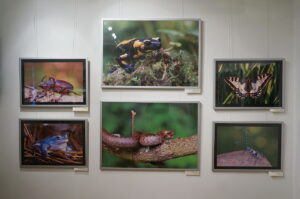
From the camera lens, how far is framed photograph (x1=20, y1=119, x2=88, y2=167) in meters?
1.98

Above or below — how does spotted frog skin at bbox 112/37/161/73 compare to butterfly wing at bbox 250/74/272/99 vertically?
above

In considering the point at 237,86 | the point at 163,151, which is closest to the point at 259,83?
the point at 237,86

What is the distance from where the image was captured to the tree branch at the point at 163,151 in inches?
77.2

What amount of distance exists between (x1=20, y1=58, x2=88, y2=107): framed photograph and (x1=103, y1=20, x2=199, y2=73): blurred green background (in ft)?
1.31

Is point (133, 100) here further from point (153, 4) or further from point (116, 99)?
point (153, 4)

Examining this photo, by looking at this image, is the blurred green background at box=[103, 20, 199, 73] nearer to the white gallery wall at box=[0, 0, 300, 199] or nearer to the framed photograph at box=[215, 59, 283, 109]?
the white gallery wall at box=[0, 0, 300, 199]

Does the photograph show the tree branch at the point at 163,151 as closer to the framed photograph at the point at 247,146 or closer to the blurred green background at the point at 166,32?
the framed photograph at the point at 247,146

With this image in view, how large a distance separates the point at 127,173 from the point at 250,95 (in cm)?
137

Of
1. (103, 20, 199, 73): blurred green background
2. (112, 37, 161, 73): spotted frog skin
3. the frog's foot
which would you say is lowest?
the frog's foot

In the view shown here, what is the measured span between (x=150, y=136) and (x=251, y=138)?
945 millimetres

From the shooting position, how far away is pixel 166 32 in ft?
6.33

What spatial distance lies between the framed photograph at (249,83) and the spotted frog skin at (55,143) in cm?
→ 147

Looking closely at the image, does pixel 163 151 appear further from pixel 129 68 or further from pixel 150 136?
pixel 129 68

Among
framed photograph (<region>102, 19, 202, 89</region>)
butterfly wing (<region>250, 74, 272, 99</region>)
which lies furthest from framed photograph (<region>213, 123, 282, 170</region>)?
framed photograph (<region>102, 19, 202, 89</region>)
